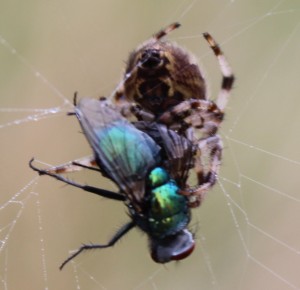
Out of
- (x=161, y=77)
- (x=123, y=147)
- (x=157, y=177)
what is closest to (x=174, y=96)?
(x=161, y=77)

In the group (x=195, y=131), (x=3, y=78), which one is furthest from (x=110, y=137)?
(x=3, y=78)

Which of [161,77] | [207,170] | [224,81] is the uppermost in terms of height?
[161,77]

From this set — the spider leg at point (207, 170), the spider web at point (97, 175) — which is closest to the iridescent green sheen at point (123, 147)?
the spider leg at point (207, 170)

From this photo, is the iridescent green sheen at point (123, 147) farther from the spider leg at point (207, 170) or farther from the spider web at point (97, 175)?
the spider web at point (97, 175)

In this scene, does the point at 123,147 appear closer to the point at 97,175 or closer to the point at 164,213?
the point at 164,213

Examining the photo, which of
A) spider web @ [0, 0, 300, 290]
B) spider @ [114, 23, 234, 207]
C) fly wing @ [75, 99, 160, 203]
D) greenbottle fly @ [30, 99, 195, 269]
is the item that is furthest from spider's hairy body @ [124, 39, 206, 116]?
spider web @ [0, 0, 300, 290]

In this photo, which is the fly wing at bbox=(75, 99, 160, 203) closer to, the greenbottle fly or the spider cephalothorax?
the greenbottle fly
